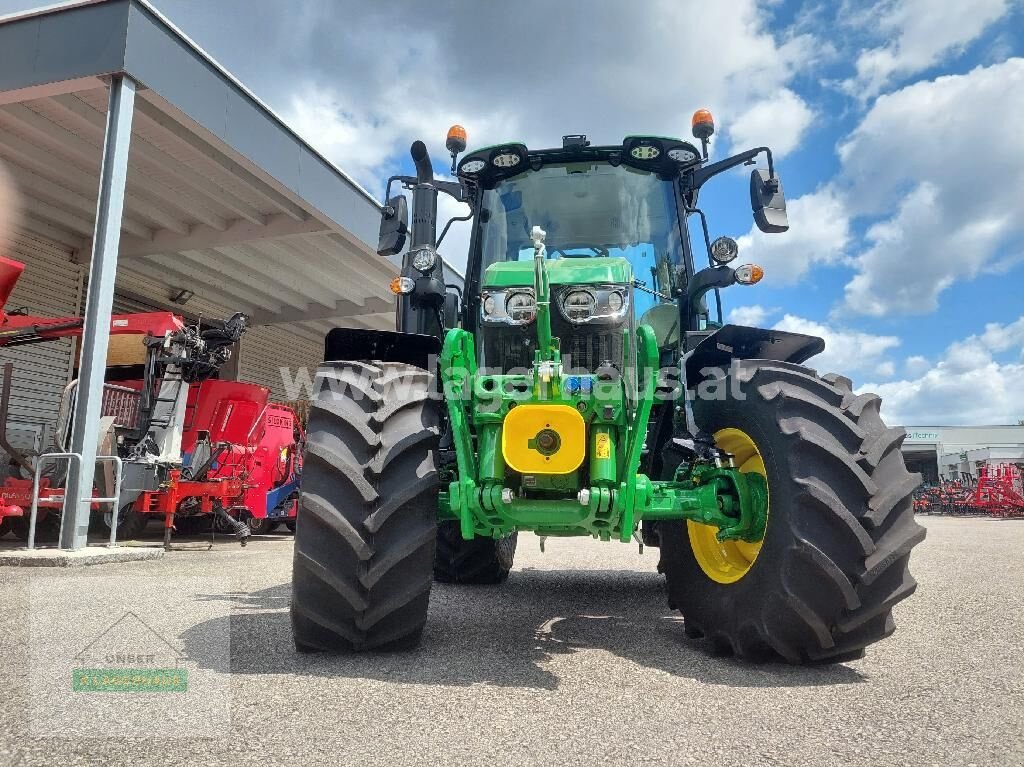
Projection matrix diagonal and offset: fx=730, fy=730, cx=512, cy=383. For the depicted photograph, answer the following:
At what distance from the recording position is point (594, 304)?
3664mm

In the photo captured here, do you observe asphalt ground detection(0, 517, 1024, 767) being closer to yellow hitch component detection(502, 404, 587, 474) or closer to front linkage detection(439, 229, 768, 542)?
front linkage detection(439, 229, 768, 542)

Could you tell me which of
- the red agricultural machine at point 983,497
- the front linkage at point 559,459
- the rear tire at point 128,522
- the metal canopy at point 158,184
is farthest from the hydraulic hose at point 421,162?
the red agricultural machine at point 983,497

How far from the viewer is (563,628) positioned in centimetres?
397

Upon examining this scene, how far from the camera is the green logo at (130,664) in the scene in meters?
2.65

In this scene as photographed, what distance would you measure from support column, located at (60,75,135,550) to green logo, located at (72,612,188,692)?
171 inches

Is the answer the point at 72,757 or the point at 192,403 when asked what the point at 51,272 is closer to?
the point at 192,403

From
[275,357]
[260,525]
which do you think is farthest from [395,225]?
[275,357]

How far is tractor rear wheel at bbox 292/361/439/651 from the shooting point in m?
2.95

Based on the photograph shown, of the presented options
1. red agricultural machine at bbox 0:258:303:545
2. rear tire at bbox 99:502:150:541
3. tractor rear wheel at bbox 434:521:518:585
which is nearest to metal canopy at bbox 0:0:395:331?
red agricultural machine at bbox 0:258:303:545

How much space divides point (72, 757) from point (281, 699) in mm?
662

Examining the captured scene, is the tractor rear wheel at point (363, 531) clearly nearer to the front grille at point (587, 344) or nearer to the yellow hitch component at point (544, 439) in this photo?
the yellow hitch component at point (544, 439)

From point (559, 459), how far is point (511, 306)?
41.0 inches

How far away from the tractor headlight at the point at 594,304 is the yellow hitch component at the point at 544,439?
787 millimetres

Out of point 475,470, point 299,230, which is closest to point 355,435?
point 475,470
